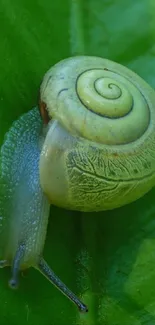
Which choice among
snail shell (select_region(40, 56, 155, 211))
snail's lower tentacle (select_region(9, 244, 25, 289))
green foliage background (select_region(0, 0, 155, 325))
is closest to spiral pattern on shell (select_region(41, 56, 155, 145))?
snail shell (select_region(40, 56, 155, 211))

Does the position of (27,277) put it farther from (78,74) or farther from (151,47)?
(151,47)

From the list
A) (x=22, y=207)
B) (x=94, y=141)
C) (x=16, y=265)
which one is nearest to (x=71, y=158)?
(x=94, y=141)

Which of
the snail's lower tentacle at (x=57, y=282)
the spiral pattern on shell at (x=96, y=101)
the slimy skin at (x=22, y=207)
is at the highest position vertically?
the spiral pattern on shell at (x=96, y=101)

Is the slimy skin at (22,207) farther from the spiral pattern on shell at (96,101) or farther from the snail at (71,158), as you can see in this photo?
the spiral pattern on shell at (96,101)

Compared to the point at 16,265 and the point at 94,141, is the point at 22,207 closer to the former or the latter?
the point at 16,265

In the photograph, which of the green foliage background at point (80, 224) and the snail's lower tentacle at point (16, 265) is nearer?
the snail's lower tentacle at point (16, 265)

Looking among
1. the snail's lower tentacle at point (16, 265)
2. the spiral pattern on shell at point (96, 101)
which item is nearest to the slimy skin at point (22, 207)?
the snail's lower tentacle at point (16, 265)

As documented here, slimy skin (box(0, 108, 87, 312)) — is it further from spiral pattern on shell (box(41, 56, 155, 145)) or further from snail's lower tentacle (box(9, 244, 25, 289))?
spiral pattern on shell (box(41, 56, 155, 145))

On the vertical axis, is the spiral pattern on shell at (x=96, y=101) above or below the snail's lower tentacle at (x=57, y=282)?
above
